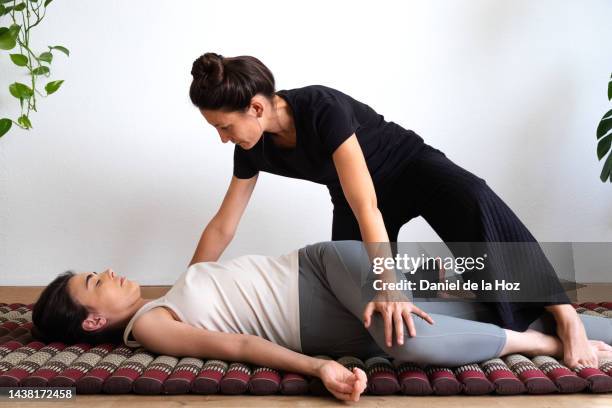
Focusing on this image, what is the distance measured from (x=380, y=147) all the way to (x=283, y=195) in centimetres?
109

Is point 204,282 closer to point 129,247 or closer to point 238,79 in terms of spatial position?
point 238,79

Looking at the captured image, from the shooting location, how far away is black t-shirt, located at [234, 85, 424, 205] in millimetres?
2000

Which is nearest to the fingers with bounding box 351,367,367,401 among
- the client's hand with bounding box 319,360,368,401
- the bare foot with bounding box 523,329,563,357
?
the client's hand with bounding box 319,360,368,401

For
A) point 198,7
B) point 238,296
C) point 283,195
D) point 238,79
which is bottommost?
point 238,296

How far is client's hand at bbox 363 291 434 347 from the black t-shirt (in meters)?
0.48

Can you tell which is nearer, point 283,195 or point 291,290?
point 291,290

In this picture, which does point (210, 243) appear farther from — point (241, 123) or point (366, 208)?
point (366, 208)

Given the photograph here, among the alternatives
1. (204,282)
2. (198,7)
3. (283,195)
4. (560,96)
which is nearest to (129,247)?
(283,195)

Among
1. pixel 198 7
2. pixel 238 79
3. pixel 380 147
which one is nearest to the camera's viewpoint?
pixel 238 79

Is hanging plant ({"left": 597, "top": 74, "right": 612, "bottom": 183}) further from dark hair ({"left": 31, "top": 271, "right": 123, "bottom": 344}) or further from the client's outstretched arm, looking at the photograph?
dark hair ({"left": 31, "top": 271, "right": 123, "bottom": 344})

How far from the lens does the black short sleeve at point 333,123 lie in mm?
1948

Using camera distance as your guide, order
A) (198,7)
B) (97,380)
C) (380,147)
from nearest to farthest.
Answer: (97,380)
(380,147)
(198,7)

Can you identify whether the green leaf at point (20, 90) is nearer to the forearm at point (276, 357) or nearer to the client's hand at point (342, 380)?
the forearm at point (276, 357)

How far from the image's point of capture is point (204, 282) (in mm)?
1945
